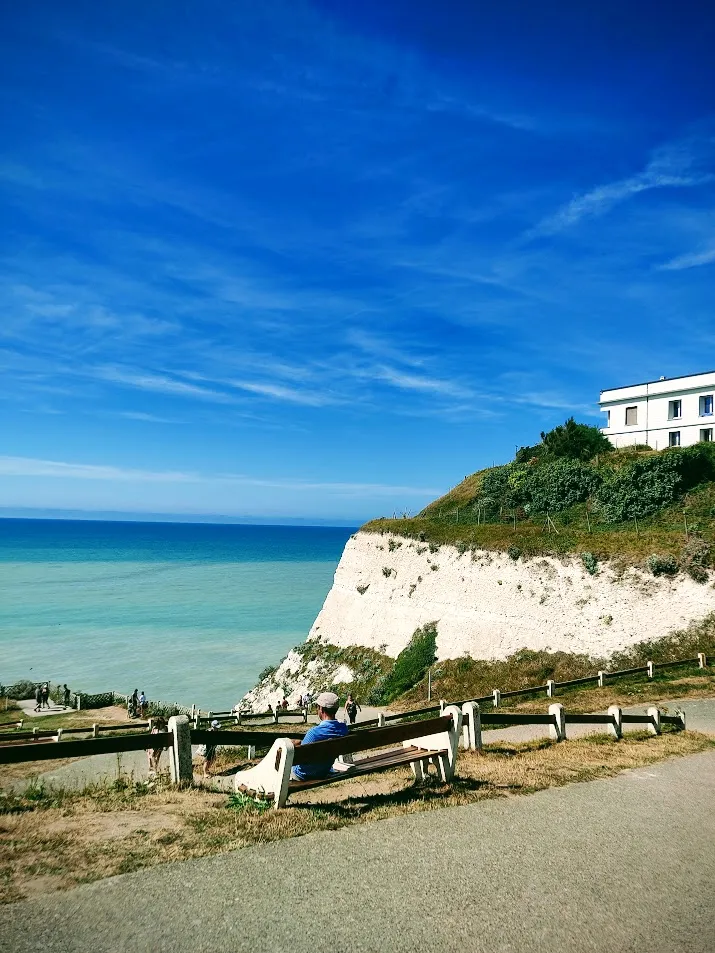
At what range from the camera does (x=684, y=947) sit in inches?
192

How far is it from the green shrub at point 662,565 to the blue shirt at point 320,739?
27.5 m

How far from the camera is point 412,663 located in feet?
123

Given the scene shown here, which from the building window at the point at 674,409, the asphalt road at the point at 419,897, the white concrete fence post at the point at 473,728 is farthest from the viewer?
the building window at the point at 674,409

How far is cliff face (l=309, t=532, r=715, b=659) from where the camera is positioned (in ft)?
98.9

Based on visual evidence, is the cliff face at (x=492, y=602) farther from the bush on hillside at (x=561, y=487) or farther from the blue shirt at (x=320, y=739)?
the blue shirt at (x=320, y=739)

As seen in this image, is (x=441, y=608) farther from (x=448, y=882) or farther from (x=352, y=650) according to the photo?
(x=448, y=882)

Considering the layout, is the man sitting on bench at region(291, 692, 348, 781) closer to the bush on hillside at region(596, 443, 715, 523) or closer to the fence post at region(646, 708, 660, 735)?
the fence post at region(646, 708, 660, 735)

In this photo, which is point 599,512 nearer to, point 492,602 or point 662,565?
point 662,565

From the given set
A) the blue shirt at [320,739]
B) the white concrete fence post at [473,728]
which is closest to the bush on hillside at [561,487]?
the white concrete fence post at [473,728]

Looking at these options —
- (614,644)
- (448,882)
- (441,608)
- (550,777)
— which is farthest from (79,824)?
(441,608)

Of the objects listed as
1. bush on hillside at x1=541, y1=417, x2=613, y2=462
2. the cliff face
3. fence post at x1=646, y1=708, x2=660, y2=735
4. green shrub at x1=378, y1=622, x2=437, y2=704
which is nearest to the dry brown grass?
fence post at x1=646, y1=708, x2=660, y2=735

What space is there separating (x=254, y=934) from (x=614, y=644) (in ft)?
95.5

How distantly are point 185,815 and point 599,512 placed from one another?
38.3m

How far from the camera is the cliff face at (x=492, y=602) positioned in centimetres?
3014
